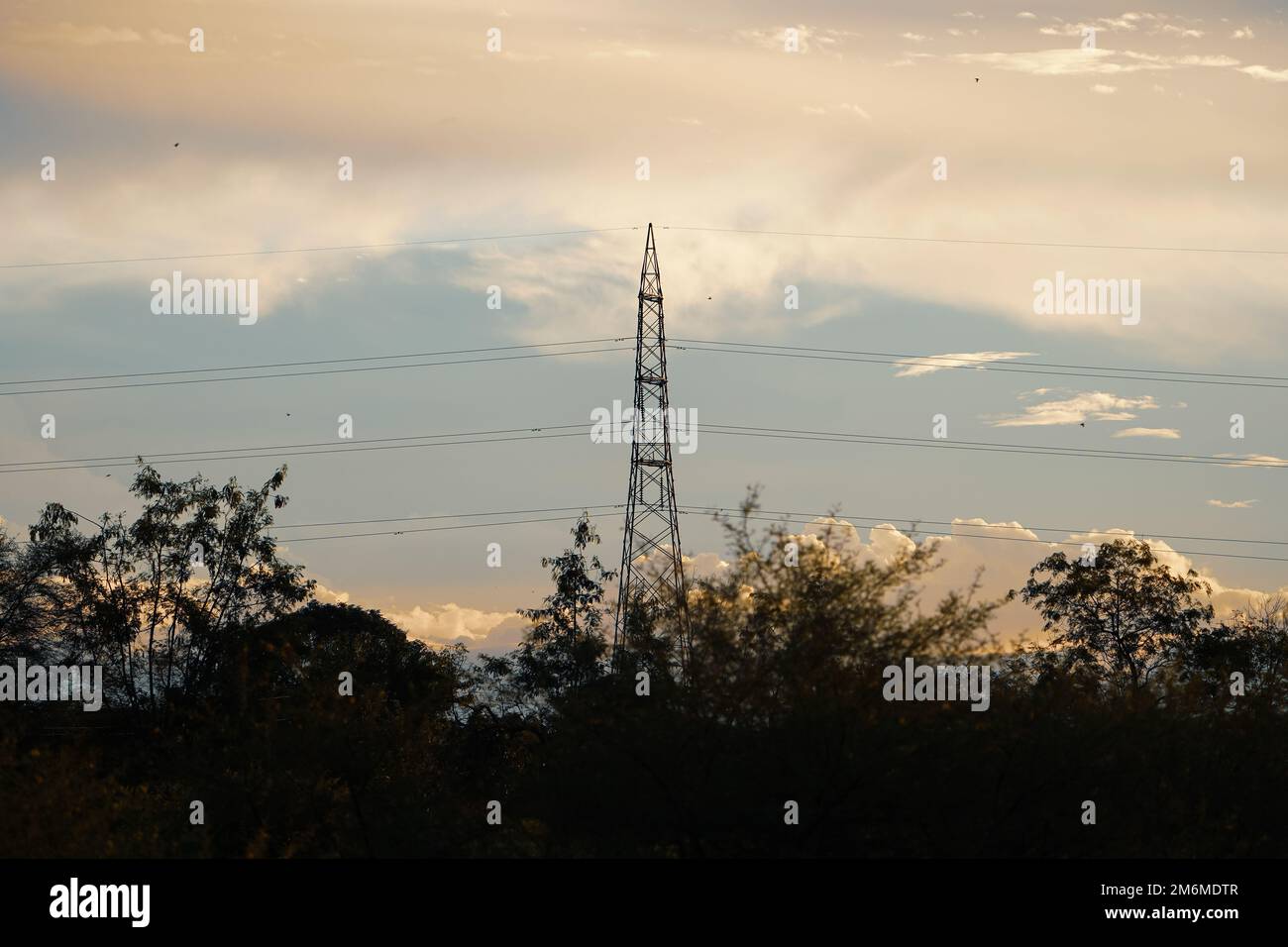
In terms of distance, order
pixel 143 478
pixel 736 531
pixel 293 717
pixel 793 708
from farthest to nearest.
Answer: pixel 143 478, pixel 293 717, pixel 736 531, pixel 793 708

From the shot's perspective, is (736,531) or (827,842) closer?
(827,842)

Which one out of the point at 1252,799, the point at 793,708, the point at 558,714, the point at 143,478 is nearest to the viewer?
the point at 793,708

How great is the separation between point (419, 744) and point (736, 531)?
39.3 feet

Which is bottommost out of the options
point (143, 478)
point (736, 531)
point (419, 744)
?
point (419, 744)

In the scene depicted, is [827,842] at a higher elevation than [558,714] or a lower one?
lower

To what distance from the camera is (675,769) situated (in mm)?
23922

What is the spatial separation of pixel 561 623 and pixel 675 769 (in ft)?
115
